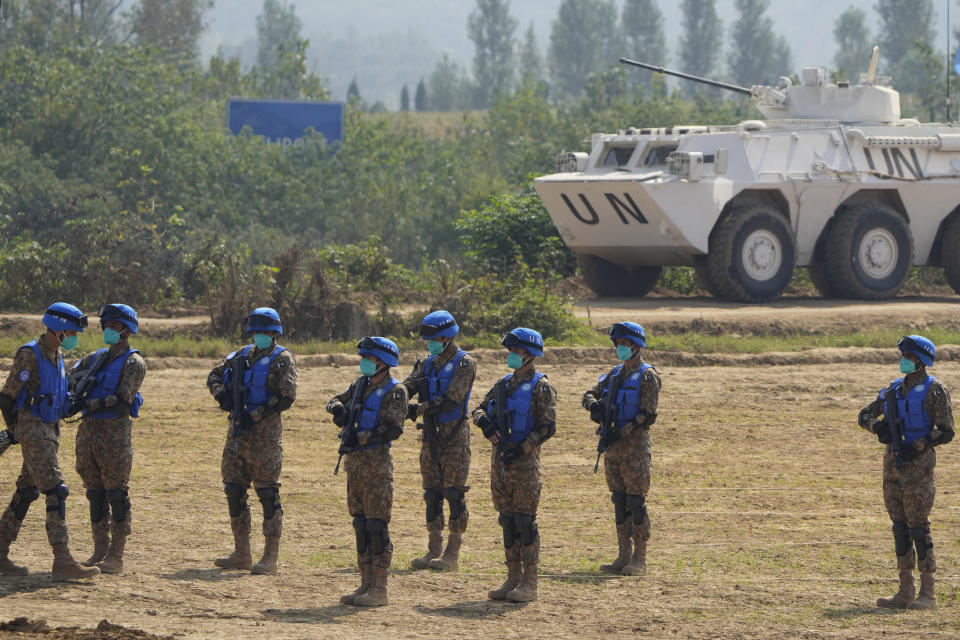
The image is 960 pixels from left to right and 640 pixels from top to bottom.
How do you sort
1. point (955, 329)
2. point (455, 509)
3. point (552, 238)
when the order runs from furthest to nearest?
point (552, 238)
point (955, 329)
point (455, 509)

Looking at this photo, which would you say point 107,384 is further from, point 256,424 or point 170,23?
point 170,23

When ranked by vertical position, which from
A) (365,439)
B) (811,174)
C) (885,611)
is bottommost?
(885,611)

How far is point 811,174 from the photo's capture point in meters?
22.4

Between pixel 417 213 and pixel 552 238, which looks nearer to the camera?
pixel 552 238

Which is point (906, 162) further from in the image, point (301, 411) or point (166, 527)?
point (166, 527)

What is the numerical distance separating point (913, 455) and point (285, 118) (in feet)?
100

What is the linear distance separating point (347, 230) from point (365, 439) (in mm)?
24023

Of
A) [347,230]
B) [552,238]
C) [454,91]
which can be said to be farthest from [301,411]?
[454,91]

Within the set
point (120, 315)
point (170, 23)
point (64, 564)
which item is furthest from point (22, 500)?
point (170, 23)

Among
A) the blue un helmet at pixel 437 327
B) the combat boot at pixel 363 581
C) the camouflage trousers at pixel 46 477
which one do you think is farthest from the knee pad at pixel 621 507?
the camouflage trousers at pixel 46 477

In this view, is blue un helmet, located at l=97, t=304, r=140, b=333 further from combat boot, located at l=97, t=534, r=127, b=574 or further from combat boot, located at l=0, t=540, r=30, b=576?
combat boot, located at l=0, t=540, r=30, b=576

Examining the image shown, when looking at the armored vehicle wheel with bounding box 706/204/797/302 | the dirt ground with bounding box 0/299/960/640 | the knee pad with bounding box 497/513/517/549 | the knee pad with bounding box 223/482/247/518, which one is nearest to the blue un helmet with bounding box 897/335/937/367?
the dirt ground with bounding box 0/299/960/640

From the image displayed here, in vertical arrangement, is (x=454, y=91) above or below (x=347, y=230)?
above

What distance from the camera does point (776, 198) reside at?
22453 millimetres
